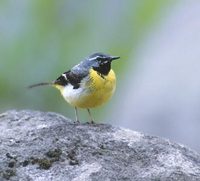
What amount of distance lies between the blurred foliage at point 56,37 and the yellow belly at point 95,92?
458cm

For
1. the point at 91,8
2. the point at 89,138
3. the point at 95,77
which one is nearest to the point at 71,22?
the point at 91,8

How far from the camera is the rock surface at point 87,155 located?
5941 millimetres

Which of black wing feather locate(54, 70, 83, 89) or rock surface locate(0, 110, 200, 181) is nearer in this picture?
rock surface locate(0, 110, 200, 181)

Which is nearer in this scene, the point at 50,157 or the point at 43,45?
the point at 50,157

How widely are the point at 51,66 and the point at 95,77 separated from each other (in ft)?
15.8

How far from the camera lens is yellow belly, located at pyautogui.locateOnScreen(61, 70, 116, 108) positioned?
7.95 metres

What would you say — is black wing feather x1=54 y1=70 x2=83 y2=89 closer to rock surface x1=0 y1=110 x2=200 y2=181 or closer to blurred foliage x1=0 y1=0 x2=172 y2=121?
rock surface x1=0 y1=110 x2=200 y2=181

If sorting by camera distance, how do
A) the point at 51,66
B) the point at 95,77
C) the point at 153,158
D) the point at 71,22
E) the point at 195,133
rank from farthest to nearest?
the point at 71,22 → the point at 51,66 → the point at 195,133 → the point at 95,77 → the point at 153,158

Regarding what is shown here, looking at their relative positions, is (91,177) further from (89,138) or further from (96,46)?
(96,46)

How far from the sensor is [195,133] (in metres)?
10.7

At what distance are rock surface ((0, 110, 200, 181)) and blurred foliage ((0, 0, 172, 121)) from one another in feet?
18.9

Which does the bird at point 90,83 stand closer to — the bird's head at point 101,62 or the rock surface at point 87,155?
the bird's head at point 101,62

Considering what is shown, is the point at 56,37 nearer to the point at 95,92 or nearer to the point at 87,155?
the point at 95,92

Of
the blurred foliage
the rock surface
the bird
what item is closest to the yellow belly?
the bird
